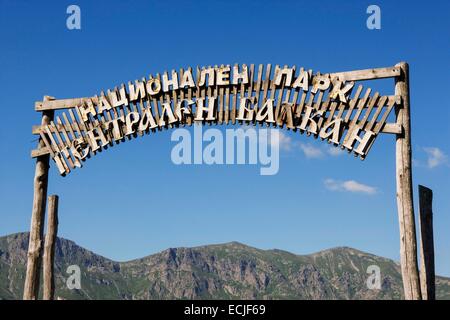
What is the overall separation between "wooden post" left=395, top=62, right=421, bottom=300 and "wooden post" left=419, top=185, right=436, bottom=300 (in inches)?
14.0

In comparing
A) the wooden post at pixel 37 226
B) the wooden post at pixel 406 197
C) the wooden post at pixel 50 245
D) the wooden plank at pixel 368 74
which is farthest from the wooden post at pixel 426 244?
the wooden post at pixel 37 226

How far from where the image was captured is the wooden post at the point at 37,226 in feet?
50.2

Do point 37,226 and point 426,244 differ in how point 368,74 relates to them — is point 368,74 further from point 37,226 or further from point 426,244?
point 37,226

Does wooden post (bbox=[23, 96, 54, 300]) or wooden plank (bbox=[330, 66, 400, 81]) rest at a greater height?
wooden plank (bbox=[330, 66, 400, 81])

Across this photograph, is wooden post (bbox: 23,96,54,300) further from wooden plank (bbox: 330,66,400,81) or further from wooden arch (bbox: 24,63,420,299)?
wooden plank (bbox: 330,66,400,81)

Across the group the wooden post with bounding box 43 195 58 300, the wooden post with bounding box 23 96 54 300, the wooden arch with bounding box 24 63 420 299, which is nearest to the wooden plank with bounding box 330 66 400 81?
the wooden arch with bounding box 24 63 420 299

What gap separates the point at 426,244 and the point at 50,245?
28.4ft

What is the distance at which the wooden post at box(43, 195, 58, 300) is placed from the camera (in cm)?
1533

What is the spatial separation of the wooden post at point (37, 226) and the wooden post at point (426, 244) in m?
8.72

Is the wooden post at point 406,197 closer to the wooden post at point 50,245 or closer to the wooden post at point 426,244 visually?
the wooden post at point 426,244

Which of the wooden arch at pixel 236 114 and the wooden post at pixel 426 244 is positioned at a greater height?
the wooden arch at pixel 236 114

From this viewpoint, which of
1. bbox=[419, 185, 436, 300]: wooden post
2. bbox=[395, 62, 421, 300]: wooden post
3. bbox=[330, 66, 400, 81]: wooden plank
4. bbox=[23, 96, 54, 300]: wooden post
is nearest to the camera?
bbox=[395, 62, 421, 300]: wooden post
